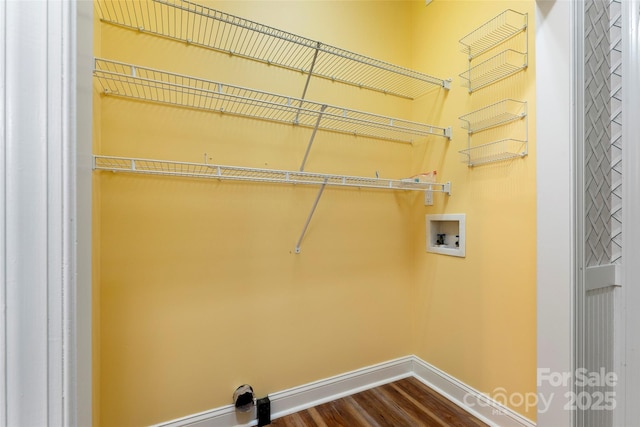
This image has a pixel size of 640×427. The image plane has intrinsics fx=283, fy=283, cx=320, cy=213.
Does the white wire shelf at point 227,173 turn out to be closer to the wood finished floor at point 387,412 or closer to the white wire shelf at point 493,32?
the white wire shelf at point 493,32

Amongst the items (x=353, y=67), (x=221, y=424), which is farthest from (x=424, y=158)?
(x=221, y=424)

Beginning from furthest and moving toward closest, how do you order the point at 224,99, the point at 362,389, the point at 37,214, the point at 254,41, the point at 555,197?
1. the point at 362,389
2. the point at 254,41
3. the point at 224,99
4. the point at 555,197
5. the point at 37,214

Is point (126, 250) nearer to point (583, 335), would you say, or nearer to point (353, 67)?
point (353, 67)

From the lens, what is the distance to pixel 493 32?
156 cm

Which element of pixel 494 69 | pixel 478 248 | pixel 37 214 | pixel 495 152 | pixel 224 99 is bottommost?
pixel 478 248

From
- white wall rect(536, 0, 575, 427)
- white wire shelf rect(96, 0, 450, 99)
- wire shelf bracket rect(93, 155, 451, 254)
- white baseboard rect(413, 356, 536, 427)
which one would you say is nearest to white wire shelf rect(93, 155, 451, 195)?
wire shelf bracket rect(93, 155, 451, 254)

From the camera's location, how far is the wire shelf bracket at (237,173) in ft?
4.09

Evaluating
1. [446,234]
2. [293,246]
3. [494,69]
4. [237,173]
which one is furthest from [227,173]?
[494,69]

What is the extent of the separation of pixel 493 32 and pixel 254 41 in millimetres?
1322

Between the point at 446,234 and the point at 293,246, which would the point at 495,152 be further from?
the point at 293,246

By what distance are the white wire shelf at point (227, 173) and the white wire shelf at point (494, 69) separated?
23.8 inches

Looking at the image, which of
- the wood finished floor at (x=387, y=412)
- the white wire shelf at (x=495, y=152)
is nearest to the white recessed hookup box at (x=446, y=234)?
the white wire shelf at (x=495, y=152)

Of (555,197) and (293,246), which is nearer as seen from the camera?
(555,197)

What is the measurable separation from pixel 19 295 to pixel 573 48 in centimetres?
168
